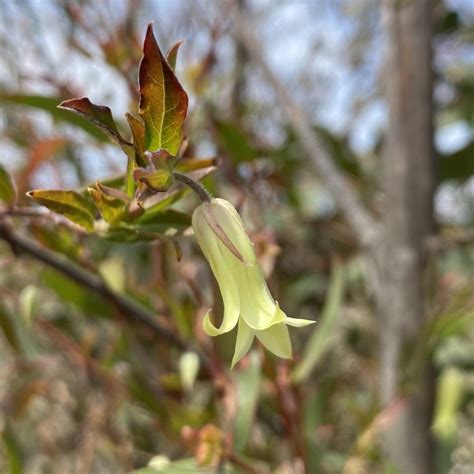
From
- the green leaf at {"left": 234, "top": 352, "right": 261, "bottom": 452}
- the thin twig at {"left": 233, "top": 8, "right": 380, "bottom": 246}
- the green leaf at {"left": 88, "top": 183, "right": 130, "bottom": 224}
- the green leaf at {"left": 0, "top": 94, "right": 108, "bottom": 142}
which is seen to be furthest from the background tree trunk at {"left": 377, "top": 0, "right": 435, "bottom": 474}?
the green leaf at {"left": 88, "top": 183, "right": 130, "bottom": 224}

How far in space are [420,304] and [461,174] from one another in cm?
29

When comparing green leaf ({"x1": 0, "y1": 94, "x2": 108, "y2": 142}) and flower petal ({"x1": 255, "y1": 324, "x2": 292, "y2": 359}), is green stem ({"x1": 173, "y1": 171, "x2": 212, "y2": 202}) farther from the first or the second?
green leaf ({"x1": 0, "y1": 94, "x2": 108, "y2": 142})

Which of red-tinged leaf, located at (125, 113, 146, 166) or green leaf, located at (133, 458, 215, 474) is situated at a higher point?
red-tinged leaf, located at (125, 113, 146, 166)

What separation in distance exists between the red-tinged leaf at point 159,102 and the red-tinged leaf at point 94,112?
0.05 feet

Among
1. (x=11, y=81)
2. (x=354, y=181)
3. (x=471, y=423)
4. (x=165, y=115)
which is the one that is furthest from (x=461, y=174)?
(x=11, y=81)

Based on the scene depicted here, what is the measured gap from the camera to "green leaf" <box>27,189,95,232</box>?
35 centimetres

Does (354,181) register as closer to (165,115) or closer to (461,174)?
(461,174)

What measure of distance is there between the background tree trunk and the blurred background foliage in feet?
0.09

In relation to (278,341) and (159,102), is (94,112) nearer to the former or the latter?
(159,102)

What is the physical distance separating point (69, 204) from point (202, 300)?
38 cm

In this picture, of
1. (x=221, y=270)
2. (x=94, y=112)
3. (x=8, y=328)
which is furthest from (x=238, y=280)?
(x=8, y=328)

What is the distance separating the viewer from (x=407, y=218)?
737 mm

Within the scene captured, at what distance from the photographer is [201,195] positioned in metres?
0.34

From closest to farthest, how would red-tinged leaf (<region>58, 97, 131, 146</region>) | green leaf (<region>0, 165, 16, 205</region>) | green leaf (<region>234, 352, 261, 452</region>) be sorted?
1. red-tinged leaf (<region>58, 97, 131, 146</region>)
2. green leaf (<region>0, 165, 16, 205</region>)
3. green leaf (<region>234, 352, 261, 452</region>)
